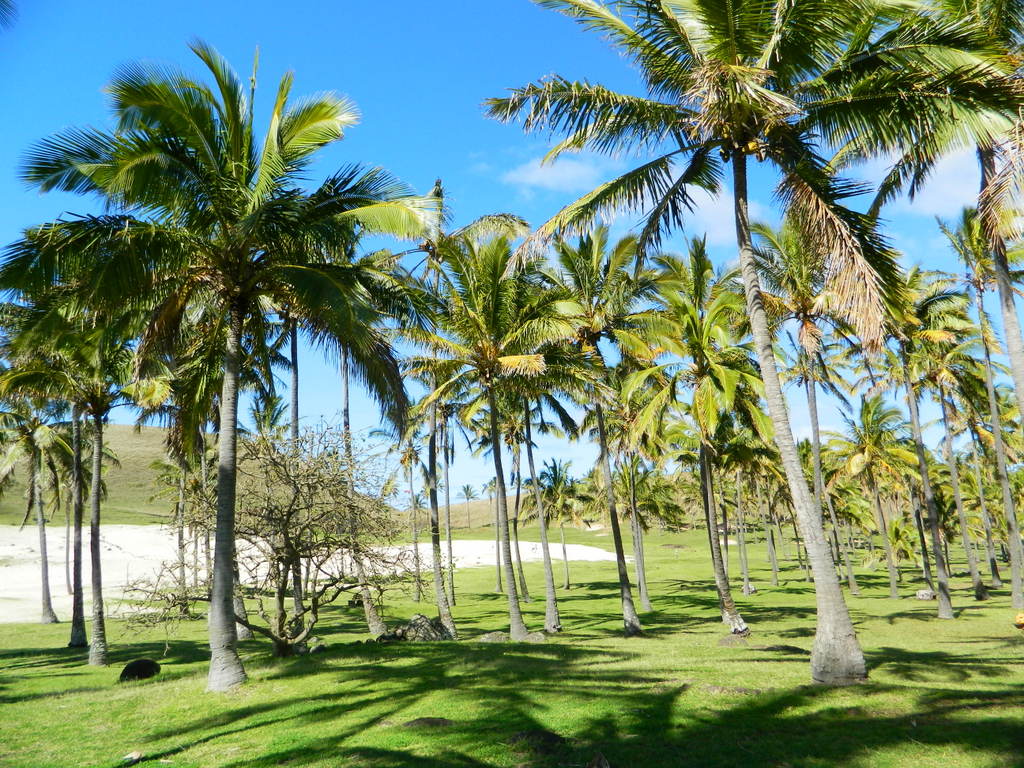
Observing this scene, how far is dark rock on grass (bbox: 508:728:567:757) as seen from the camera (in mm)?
7211

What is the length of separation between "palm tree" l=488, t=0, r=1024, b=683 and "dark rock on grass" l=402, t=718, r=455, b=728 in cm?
532

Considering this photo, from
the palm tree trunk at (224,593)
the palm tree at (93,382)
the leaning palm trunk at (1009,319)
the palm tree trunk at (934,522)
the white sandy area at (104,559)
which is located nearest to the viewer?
the palm tree trunk at (224,593)

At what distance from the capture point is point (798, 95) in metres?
11.2

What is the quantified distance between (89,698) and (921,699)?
13.8m

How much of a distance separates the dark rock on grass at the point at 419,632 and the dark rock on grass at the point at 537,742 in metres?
11.1

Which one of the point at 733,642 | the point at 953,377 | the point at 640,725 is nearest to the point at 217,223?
the point at 640,725

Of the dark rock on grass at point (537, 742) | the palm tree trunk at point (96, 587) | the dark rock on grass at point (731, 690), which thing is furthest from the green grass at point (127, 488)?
the dark rock on grass at point (537, 742)

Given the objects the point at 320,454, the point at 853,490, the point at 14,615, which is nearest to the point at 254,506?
the point at 320,454

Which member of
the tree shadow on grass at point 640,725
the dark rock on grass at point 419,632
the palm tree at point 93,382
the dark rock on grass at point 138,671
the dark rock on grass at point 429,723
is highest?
the palm tree at point 93,382

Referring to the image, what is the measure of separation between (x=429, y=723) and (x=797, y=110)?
367 inches

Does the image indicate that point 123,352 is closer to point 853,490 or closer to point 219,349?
point 219,349

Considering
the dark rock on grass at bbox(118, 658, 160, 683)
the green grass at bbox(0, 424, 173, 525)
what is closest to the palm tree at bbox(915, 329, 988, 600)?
the dark rock on grass at bbox(118, 658, 160, 683)

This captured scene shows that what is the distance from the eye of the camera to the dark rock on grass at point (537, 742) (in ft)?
23.7

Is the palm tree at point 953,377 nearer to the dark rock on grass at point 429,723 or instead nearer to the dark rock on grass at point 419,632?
the dark rock on grass at point 419,632
